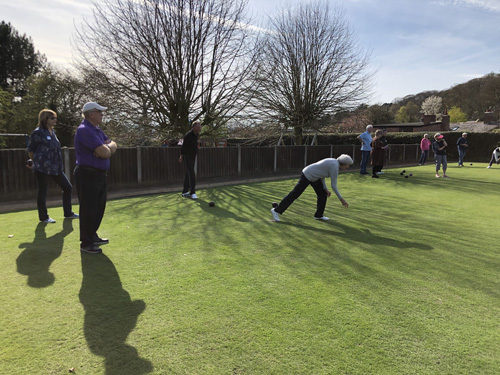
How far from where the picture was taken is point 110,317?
8.86 ft

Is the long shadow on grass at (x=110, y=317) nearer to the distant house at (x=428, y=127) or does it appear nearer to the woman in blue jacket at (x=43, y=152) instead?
the woman in blue jacket at (x=43, y=152)

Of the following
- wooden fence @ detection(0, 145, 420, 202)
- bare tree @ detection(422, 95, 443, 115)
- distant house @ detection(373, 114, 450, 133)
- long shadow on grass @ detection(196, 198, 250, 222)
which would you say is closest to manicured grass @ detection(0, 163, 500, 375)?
long shadow on grass @ detection(196, 198, 250, 222)

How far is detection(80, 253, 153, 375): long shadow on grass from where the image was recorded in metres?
2.14

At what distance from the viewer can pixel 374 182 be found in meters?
12.5

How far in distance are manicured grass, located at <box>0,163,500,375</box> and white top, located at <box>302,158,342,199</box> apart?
2.74 feet

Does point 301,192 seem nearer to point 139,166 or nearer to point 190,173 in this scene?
point 190,173

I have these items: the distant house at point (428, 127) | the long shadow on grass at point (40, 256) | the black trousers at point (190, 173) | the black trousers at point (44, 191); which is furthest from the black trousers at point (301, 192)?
the distant house at point (428, 127)

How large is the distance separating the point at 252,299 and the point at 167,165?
33.6 feet

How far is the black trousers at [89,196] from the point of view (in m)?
4.07

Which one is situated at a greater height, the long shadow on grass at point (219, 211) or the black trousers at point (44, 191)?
the black trousers at point (44, 191)

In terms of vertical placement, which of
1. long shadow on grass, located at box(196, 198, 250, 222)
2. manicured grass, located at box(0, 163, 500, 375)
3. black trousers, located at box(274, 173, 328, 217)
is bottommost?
manicured grass, located at box(0, 163, 500, 375)

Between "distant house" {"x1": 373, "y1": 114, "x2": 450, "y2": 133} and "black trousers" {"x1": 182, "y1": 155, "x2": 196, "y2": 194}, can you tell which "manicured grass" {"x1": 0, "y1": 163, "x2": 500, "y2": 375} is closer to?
"black trousers" {"x1": 182, "y1": 155, "x2": 196, "y2": 194}

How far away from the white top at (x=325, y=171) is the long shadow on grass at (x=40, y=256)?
4106mm

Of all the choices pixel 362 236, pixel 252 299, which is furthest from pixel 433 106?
pixel 252 299
